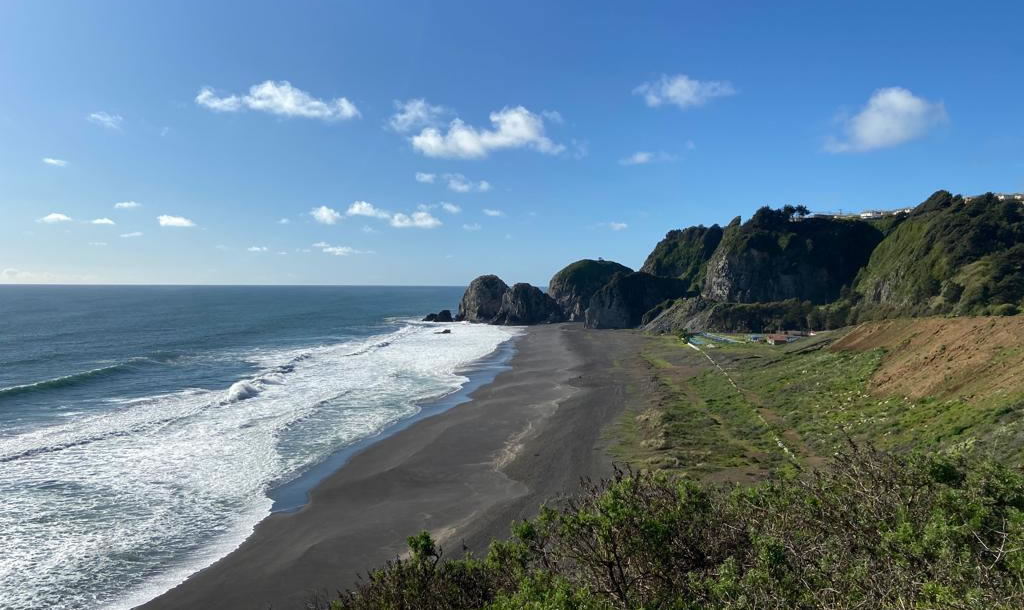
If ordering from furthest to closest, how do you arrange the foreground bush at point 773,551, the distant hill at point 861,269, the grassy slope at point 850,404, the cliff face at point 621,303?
the cliff face at point 621,303, the distant hill at point 861,269, the grassy slope at point 850,404, the foreground bush at point 773,551

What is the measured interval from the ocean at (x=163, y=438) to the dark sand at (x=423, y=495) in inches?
60.1

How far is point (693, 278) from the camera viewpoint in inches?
5886

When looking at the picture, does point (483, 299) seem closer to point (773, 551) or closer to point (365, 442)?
point (365, 442)

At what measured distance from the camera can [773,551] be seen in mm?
8133

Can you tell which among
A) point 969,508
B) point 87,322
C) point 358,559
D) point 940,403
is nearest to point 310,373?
point 358,559

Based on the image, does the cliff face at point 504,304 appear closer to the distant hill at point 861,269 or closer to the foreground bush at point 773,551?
the distant hill at point 861,269

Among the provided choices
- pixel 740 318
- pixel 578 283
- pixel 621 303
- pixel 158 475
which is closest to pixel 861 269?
pixel 740 318

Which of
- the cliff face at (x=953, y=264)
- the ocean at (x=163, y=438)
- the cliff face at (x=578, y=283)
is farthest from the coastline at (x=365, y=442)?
the cliff face at (x=578, y=283)

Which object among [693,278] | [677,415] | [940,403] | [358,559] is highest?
[693,278]

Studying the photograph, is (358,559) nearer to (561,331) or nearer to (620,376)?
(620,376)

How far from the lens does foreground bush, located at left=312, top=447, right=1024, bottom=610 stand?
7.25 meters

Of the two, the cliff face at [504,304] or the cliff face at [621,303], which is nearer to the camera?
the cliff face at [621,303]

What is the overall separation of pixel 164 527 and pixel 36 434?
21593 millimetres

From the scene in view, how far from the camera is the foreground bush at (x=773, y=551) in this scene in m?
7.25
